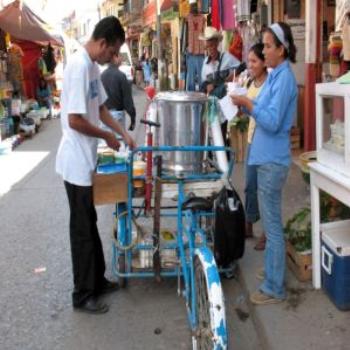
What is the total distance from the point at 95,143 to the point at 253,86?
1.93 metres

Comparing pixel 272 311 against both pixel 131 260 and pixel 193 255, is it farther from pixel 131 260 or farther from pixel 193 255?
pixel 131 260

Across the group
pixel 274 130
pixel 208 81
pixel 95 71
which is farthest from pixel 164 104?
pixel 208 81

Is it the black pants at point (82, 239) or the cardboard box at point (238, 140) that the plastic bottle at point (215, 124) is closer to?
the black pants at point (82, 239)

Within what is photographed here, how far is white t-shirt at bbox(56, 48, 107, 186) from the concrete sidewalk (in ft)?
5.04

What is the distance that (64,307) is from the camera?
13.8 feet

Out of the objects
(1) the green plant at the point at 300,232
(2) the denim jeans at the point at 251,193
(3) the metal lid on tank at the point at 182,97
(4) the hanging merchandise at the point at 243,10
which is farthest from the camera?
(4) the hanging merchandise at the point at 243,10

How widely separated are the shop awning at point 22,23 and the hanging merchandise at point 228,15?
18.7 ft

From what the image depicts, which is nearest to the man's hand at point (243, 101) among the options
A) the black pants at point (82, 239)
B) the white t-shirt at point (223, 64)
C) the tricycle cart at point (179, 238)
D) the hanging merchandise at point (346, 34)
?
the tricycle cart at point (179, 238)

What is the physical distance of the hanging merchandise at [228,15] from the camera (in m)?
11.3

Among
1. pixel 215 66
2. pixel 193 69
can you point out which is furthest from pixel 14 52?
pixel 215 66

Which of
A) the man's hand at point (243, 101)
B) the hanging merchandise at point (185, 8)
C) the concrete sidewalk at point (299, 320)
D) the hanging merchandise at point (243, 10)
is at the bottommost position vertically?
the concrete sidewalk at point (299, 320)

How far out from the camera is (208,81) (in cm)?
807

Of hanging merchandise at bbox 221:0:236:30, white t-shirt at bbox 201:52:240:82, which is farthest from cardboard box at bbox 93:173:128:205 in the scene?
hanging merchandise at bbox 221:0:236:30

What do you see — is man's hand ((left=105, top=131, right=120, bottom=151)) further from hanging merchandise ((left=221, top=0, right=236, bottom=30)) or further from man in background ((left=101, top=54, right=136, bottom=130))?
hanging merchandise ((left=221, top=0, right=236, bottom=30))
